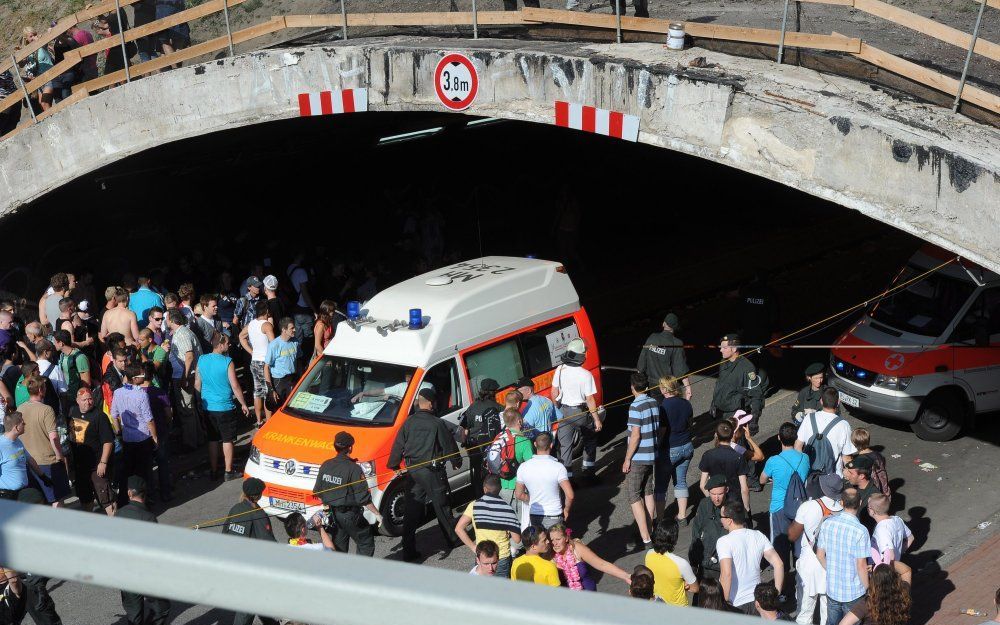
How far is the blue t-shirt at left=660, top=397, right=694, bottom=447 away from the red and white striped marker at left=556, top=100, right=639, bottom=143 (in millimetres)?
2712

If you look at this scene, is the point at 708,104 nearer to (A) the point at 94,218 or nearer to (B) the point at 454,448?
(B) the point at 454,448

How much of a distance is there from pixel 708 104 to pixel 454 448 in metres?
4.17

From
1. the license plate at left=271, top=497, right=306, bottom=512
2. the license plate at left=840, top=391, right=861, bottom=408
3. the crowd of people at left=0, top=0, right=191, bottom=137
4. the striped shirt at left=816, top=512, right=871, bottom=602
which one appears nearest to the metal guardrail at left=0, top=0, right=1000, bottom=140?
the crowd of people at left=0, top=0, right=191, bottom=137

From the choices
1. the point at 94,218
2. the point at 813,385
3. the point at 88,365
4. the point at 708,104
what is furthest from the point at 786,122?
the point at 94,218

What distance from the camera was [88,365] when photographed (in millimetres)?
12656

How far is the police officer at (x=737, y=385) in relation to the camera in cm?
1188

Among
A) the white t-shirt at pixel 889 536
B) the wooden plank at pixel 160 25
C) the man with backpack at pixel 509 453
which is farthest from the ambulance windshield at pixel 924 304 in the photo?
the wooden plank at pixel 160 25

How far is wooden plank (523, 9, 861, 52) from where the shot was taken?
32.0ft

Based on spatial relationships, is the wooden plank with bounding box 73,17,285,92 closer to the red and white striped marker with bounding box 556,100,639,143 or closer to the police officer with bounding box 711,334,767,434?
the red and white striped marker with bounding box 556,100,639,143

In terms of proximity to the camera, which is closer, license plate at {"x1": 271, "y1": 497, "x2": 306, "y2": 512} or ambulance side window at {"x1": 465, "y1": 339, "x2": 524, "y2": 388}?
license plate at {"x1": 271, "y1": 497, "x2": 306, "y2": 512}

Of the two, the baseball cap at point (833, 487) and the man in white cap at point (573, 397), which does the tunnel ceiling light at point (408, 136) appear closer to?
the man in white cap at point (573, 397)

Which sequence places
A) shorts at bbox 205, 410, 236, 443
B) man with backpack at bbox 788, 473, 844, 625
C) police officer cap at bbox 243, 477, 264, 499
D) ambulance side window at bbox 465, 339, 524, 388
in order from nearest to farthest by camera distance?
man with backpack at bbox 788, 473, 844, 625 < police officer cap at bbox 243, 477, 264, 499 < ambulance side window at bbox 465, 339, 524, 388 < shorts at bbox 205, 410, 236, 443

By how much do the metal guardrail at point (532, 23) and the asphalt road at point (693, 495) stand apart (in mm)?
4404

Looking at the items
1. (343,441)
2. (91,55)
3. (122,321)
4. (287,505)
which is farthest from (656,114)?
(91,55)
